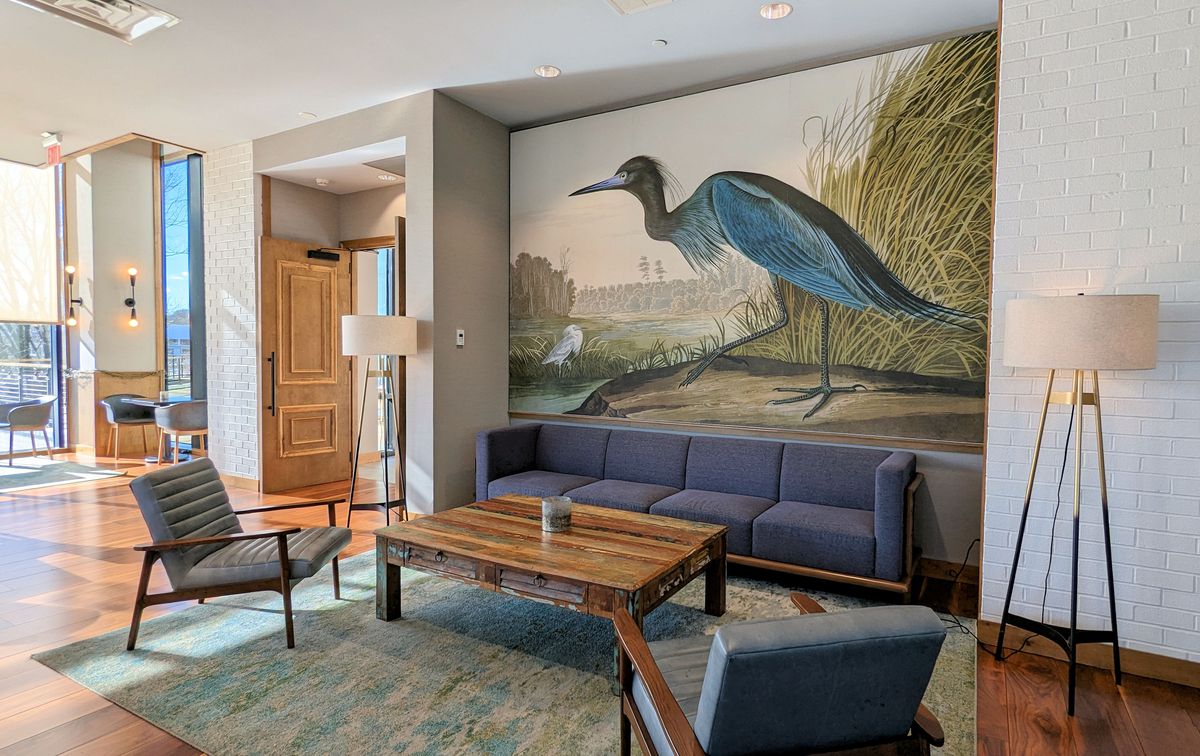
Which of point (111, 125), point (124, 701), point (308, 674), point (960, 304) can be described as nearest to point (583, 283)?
point (960, 304)

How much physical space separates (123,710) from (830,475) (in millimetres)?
3429

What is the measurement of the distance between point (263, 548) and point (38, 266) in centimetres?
630

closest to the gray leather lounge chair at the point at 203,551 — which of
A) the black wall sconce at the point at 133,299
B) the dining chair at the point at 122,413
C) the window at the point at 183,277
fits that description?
the dining chair at the point at 122,413

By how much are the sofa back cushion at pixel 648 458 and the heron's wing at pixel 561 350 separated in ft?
2.52

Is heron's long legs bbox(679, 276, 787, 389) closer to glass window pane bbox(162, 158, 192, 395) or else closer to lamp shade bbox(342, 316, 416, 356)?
lamp shade bbox(342, 316, 416, 356)

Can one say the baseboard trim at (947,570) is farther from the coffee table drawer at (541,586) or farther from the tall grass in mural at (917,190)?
the coffee table drawer at (541,586)

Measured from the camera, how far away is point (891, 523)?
10.2 ft

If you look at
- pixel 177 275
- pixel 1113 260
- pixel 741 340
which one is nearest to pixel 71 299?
pixel 177 275

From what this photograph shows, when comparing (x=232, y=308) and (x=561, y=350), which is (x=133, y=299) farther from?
(x=561, y=350)

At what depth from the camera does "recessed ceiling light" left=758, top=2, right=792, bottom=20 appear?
133 inches

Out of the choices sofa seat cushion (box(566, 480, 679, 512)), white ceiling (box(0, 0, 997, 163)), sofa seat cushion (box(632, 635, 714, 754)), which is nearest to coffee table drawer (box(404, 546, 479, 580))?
sofa seat cushion (box(632, 635, 714, 754))

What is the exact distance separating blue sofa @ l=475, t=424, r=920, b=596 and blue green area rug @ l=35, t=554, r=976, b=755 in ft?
0.94

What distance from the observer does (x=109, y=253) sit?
23.8ft

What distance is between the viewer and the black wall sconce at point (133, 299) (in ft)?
24.2
